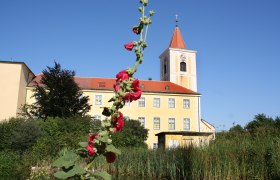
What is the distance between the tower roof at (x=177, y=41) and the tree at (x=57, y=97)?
27903 mm

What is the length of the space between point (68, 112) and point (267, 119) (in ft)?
98.2

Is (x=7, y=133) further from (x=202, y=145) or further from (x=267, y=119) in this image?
(x=267, y=119)

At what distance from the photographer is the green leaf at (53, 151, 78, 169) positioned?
5.57ft

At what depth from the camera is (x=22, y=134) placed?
21078 mm

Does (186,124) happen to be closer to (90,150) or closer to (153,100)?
→ (153,100)

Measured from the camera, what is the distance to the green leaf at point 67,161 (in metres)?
1.70

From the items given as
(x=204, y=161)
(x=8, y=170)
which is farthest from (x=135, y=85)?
(x=8, y=170)

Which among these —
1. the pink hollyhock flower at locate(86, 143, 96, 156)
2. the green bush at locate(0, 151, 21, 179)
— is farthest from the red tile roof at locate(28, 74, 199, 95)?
the pink hollyhock flower at locate(86, 143, 96, 156)

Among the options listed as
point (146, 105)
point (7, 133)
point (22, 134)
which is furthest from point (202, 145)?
point (146, 105)

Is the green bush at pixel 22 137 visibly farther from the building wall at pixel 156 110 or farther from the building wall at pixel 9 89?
the building wall at pixel 156 110

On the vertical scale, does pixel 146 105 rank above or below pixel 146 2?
above

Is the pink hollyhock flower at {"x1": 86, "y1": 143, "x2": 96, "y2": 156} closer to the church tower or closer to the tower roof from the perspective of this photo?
the church tower

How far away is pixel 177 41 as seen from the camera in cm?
5538

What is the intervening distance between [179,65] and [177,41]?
6.11 meters
